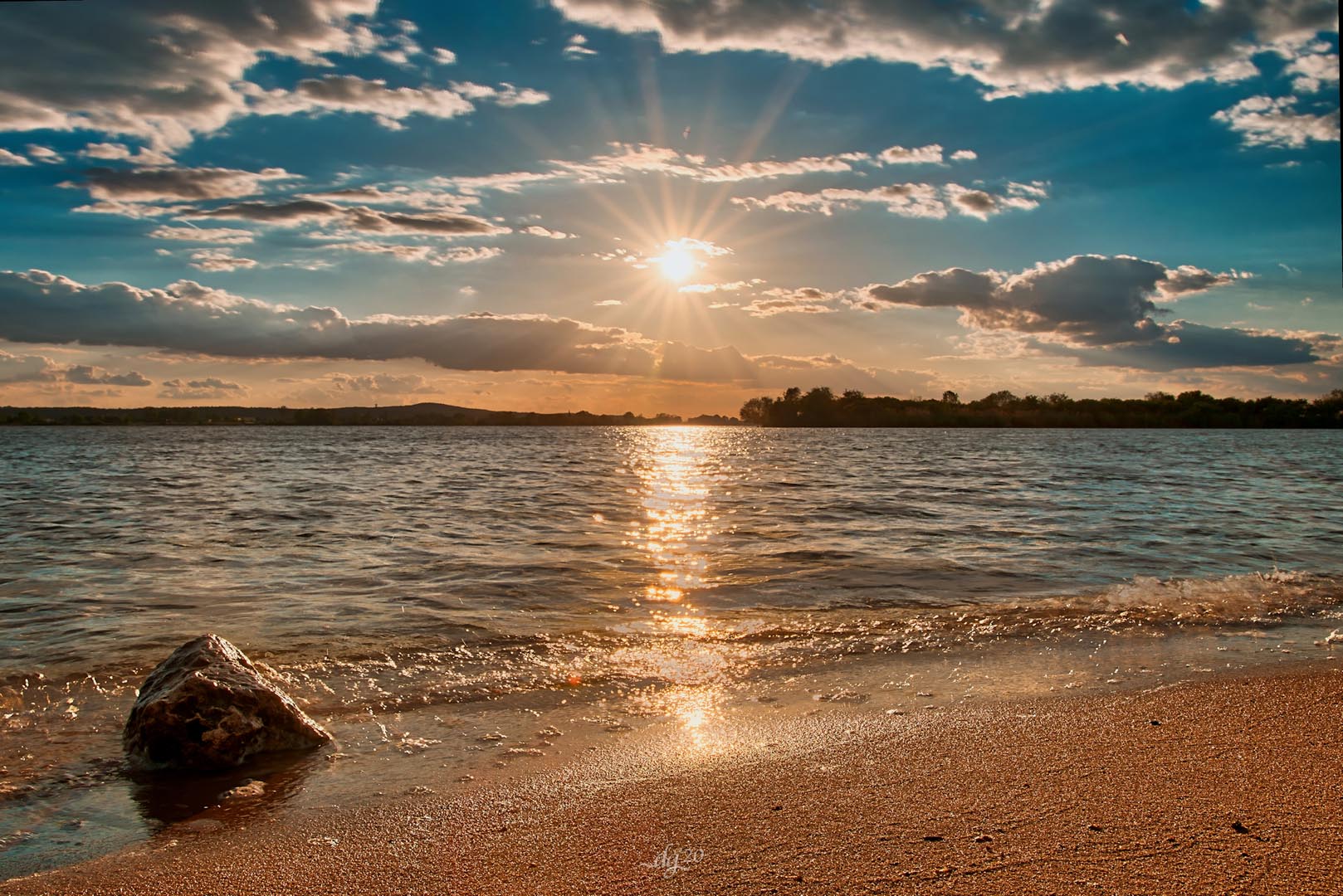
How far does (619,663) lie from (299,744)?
108 inches

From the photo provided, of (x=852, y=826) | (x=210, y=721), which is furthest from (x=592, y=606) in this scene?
(x=852, y=826)

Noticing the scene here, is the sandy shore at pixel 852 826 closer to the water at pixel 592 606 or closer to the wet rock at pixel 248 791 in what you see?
the wet rock at pixel 248 791

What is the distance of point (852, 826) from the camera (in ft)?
12.6

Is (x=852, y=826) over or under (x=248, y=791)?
over

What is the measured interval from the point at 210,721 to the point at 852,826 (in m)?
3.93

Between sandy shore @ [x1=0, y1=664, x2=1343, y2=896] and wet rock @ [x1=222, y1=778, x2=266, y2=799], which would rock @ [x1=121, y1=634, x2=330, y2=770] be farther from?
sandy shore @ [x1=0, y1=664, x2=1343, y2=896]

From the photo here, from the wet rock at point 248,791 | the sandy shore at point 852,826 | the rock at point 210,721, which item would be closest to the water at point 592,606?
the rock at point 210,721

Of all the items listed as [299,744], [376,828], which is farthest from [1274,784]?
[299,744]

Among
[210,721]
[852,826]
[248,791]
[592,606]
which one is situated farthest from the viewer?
[592,606]

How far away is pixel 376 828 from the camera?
4.07 meters

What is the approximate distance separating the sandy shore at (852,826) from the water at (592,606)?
699mm

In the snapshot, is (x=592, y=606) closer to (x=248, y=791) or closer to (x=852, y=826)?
(x=248, y=791)

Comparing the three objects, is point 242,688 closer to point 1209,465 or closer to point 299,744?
point 299,744

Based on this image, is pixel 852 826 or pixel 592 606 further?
pixel 592 606
